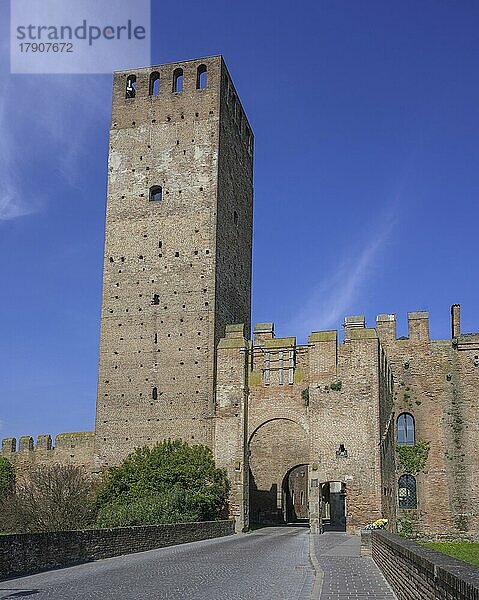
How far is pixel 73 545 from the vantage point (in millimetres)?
13461

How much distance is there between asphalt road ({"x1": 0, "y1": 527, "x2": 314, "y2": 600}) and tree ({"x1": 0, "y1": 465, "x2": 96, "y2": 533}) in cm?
405

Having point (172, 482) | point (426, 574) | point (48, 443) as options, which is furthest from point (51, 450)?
point (426, 574)

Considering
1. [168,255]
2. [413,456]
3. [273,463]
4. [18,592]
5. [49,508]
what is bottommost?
[18,592]

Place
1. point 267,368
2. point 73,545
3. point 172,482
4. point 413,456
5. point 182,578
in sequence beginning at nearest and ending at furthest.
→ point 182,578 → point 73,545 → point 172,482 → point 267,368 → point 413,456

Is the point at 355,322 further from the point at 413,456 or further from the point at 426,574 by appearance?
the point at 426,574

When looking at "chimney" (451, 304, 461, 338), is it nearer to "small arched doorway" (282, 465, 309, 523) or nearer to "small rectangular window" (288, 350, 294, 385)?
"small rectangular window" (288, 350, 294, 385)

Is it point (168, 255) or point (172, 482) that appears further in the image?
point (168, 255)

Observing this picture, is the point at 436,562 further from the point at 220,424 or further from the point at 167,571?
the point at 220,424

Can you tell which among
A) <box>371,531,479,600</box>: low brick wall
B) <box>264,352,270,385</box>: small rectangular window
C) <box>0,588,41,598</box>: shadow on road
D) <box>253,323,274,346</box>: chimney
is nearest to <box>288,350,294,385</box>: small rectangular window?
<box>264,352,270,385</box>: small rectangular window

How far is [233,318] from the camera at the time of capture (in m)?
31.5

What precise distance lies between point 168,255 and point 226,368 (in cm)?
545

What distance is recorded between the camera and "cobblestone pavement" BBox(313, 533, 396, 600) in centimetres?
984

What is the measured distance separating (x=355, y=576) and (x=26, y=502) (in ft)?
37.8

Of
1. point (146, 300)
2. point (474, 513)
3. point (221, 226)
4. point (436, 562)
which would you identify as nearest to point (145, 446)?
point (146, 300)
